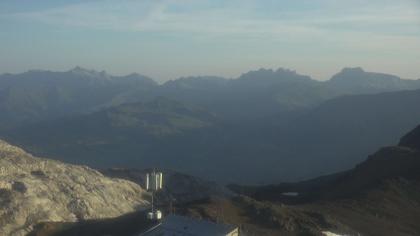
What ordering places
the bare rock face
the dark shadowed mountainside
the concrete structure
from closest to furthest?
the concrete structure < the dark shadowed mountainside < the bare rock face

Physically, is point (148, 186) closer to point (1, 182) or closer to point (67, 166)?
point (1, 182)

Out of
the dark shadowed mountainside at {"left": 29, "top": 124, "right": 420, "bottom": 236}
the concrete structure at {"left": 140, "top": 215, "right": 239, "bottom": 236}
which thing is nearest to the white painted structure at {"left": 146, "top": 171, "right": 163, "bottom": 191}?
the concrete structure at {"left": 140, "top": 215, "right": 239, "bottom": 236}

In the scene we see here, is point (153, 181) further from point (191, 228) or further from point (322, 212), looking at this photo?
point (322, 212)

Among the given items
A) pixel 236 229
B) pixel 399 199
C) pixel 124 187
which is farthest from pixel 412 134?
pixel 236 229

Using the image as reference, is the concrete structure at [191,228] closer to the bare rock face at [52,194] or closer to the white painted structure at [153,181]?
the white painted structure at [153,181]

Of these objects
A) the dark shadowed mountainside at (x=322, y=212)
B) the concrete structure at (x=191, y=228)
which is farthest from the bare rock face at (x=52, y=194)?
the concrete structure at (x=191, y=228)

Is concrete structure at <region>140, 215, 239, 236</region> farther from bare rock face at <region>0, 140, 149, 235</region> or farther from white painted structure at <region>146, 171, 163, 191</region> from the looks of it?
bare rock face at <region>0, 140, 149, 235</region>
